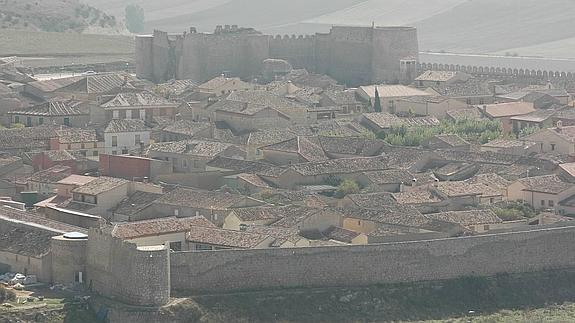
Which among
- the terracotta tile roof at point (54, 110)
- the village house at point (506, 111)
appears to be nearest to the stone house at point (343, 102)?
the village house at point (506, 111)

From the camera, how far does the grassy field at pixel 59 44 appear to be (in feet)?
192

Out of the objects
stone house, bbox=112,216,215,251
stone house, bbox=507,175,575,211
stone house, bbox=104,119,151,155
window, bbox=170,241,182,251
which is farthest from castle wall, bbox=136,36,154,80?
window, bbox=170,241,182,251

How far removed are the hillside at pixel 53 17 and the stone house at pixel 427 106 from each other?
26167 mm

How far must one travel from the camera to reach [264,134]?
36.1 m

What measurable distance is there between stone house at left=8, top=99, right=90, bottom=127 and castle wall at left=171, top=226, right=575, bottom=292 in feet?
40.7

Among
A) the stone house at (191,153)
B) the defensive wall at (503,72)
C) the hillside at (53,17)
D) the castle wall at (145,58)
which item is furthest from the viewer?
the hillside at (53,17)

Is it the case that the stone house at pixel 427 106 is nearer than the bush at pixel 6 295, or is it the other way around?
the bush at pixel 6 295

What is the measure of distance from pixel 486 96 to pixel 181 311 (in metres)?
18.4

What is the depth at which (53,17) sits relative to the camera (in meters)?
71.4

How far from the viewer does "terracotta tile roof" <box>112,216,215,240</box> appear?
88.5 ft

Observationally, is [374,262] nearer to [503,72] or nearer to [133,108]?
[133,108]

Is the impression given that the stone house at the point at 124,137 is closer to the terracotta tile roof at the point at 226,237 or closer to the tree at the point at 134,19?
the terracotta tile roof at the point at 226,237

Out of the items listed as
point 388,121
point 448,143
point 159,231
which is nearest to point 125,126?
point 388,121

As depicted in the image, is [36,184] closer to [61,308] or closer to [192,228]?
[192,228]
